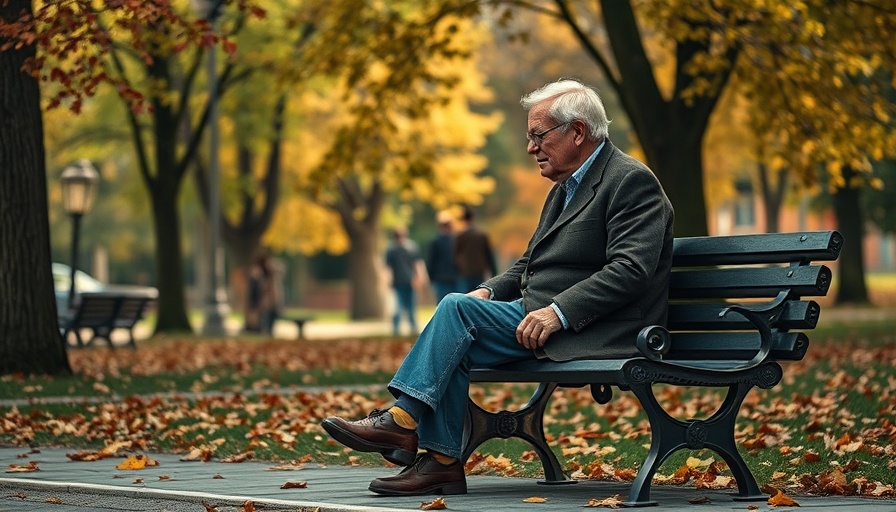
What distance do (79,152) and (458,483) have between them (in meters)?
29.1

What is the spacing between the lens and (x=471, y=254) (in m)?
22.7

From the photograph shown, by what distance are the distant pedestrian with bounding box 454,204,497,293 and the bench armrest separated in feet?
53.3

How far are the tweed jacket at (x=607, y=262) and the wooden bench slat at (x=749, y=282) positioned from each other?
0.32 metres

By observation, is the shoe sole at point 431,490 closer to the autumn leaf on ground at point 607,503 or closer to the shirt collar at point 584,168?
the autumn leaf on ground at point 607,503

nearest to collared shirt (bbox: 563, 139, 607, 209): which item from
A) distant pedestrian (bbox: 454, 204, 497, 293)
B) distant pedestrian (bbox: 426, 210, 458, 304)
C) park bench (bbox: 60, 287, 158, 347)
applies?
park bench (bbox: 60, 287, 158, 347)

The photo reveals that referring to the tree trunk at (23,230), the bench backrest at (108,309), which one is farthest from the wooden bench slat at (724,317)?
the bench backrest at (108,309)

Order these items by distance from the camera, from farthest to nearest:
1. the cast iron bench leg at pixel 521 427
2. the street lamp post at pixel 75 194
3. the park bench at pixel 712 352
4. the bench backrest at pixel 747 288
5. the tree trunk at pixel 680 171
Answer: the street lamp post at pixel 75 194
the tree trunk at pixel 680 171
the cast iron bench leg at pixel 521 427
the bench backrest at pixel 747 288
the park bench at pixel 712 352

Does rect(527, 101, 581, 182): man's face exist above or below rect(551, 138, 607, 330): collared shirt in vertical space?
above

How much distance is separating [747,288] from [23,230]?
26.3ft

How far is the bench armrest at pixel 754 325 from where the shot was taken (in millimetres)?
5906

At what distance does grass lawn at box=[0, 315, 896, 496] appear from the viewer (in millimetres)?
7594

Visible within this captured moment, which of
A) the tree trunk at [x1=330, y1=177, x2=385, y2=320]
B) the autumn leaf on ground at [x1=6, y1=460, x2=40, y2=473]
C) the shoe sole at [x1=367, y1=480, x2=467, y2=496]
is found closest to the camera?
the shoe sole at [x1=367, y1=480, x2=467, y2=496]

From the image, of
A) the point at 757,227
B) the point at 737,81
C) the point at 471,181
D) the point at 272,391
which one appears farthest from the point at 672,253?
the point at 757,227

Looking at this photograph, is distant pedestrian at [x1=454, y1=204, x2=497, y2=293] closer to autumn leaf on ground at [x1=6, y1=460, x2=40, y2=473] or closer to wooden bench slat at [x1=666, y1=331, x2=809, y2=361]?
autumn leaf on ground at [x1=6, y1=460, x2=40, y2=473]
